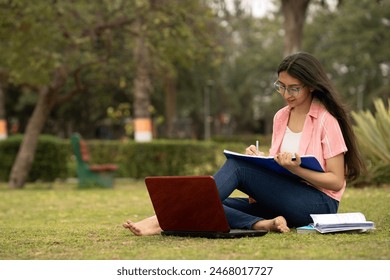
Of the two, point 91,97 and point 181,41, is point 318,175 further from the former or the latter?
point 91,97

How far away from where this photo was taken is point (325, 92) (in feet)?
19.4

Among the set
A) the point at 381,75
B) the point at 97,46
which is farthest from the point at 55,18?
the point at 381,75

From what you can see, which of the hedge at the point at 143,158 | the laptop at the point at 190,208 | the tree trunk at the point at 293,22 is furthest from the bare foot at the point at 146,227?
the tree trunk at the point at 293,22

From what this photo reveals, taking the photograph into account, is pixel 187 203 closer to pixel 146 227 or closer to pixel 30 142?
pixel 146 227

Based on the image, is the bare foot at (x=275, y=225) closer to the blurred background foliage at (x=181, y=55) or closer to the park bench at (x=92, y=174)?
the blurred background foliage at (x=181, y=55)

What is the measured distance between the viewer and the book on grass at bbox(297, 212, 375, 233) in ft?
18.5

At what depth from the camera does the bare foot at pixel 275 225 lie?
580 cm

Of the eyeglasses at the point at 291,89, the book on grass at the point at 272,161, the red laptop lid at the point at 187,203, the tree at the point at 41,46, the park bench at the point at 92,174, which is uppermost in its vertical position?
the tree at the point at 41,46

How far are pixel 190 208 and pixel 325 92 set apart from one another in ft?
4.52

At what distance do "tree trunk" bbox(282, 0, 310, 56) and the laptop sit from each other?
13565 mm

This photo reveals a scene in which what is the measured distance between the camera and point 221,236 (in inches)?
221

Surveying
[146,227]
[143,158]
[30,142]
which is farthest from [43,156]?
[146,227]

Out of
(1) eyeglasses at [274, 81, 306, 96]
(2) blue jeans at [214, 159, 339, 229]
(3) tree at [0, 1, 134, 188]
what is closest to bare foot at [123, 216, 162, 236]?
(2) blue jeans at [214, 159, 339, 229]

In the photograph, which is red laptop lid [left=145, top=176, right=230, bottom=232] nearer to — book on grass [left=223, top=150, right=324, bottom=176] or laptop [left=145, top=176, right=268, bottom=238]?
laptop [left=145, top=176, right=268, bottom=238]
